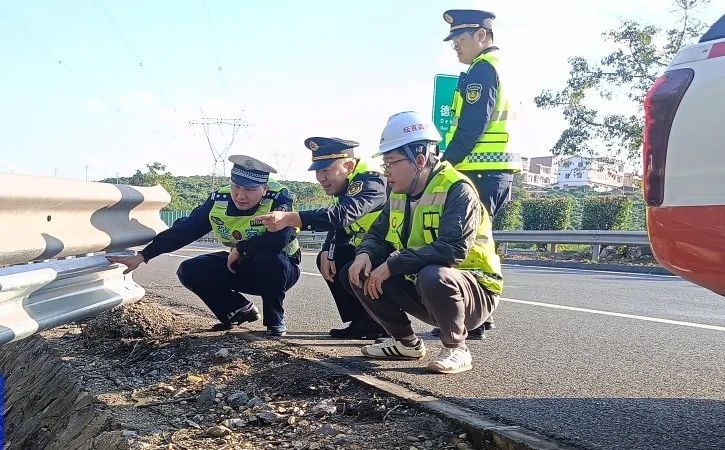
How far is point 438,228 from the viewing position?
3705 millimetres

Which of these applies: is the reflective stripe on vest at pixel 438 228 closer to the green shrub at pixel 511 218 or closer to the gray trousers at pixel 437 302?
the gray trousers at pixel 437 302

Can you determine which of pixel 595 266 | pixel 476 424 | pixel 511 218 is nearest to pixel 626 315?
pixel 476 424

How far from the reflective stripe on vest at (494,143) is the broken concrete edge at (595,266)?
842 cm

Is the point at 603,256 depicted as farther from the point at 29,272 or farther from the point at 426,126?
the point at 29,272

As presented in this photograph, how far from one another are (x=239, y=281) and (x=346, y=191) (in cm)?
97

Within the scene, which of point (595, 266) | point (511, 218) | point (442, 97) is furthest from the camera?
point (511, 218)

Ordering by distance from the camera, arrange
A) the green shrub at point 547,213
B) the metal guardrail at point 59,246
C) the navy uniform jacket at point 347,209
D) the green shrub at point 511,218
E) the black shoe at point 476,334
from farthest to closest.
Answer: the green shrub at point 511,218, the green shrub at point 547,213, the black shoe at point 476,334, the navy uniform jacket at point 347,209, the metal guardrail at point 59,246

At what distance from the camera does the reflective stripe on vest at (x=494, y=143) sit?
15.8ft

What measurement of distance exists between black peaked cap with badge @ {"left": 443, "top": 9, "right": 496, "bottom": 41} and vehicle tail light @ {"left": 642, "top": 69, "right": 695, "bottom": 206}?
2532 millimetres

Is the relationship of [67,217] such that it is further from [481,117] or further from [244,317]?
[481,117]

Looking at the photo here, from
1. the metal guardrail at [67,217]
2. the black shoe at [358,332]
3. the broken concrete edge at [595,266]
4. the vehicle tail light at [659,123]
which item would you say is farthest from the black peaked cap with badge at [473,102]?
the broken concrete edge at [595,266]

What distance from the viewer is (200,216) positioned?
4926 mm

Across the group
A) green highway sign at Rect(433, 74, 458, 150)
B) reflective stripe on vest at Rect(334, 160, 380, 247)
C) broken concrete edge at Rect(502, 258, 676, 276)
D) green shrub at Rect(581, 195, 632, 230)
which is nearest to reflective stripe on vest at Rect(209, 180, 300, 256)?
reflective stripe on vest at Rect(334, 160, 380, 247)

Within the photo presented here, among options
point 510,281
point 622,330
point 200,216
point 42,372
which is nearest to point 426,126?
point 200,216
